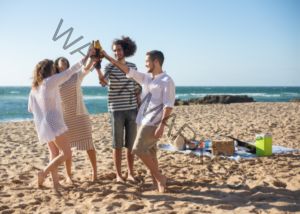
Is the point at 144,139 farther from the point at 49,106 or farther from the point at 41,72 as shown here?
the point at 41,72

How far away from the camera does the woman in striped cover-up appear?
310 centimetres

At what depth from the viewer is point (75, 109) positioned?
3.14 meters

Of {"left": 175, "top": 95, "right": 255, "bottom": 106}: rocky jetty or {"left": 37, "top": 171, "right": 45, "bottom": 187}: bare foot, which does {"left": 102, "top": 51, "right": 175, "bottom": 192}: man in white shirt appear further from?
{"left": 175, "top": 95, "right": 255, "bottom": 106}: rocky jetty

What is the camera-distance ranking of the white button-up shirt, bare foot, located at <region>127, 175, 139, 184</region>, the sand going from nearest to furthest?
the sand
the white button-up shirt
bare foot, located at <region>127, 175, 139, 184</region>

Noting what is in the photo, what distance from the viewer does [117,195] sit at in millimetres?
2670

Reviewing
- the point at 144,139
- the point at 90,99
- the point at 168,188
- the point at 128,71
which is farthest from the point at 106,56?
the point at 90,99

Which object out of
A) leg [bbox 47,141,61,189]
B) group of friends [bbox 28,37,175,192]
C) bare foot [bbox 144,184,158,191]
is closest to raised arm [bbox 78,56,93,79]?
group of friends [bbox 28,37,175,192]

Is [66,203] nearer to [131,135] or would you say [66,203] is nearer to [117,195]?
[117,195]

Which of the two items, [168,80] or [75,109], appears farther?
[75,109]

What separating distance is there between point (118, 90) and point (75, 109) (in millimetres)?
621

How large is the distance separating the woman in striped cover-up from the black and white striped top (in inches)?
11.6

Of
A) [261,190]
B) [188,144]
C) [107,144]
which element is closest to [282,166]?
[261,190]

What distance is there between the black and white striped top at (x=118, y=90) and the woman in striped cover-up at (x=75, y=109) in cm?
29

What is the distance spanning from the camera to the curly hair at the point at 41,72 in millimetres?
2729
